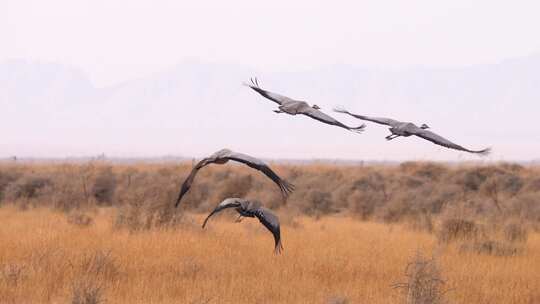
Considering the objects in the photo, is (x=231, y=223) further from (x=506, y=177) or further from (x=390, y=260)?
(x=506, y=177)

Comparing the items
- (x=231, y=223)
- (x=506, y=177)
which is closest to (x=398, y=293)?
(x=231, y=223)

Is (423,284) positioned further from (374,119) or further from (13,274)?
(13,274)

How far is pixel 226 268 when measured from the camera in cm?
1125

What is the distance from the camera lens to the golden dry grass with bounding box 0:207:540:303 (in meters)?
9.23

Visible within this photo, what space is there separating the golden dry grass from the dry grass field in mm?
28

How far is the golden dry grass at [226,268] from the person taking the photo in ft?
30.3

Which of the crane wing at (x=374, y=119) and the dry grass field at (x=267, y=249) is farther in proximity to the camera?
the dry grass field at (x=267, y=249)

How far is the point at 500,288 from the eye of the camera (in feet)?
34.5

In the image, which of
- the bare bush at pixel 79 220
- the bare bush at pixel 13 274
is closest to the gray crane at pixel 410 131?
the bare bush at pixel 13 274

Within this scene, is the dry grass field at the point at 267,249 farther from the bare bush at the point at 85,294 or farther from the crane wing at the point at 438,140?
the crane wing at the point at 438,140

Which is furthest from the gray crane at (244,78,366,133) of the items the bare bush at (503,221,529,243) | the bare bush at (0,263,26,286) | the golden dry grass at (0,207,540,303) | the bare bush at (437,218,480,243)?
the bare bush at (503,221,529,243)

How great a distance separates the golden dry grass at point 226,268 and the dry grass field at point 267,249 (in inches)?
1.1

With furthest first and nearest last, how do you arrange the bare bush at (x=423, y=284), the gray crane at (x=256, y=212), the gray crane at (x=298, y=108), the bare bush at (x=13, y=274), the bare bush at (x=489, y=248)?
1. the bare bush at (x=489, y=248)
2. the bare bush at (x=13, y=274)
3. the bare bush at (x=423, y=284)
4. the gray crane at (x=256, y=212)
5. the gray crane at (x=298, y=108)

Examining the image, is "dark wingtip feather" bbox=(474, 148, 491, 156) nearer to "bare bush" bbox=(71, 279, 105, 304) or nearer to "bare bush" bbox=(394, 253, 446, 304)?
"bare bush" bbox=(394, 253, 446, 304)
